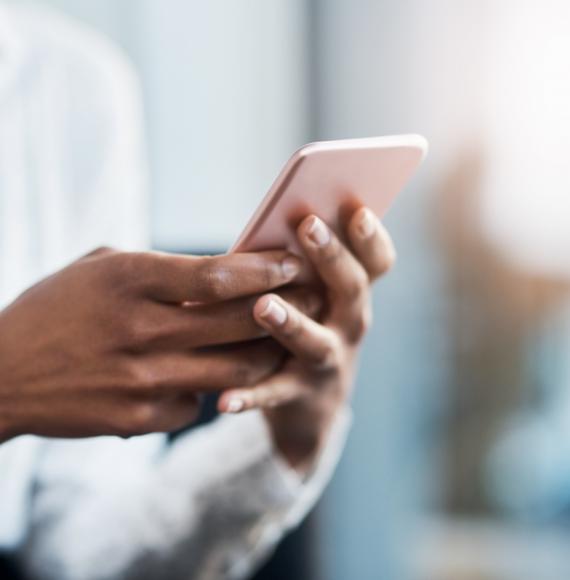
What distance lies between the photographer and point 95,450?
31.5 inches

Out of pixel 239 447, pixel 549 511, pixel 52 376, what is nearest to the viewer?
pixel 52 376

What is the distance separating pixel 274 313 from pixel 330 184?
0.27 ft

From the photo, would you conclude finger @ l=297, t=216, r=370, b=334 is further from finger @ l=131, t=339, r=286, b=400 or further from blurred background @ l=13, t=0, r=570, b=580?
blurred background @ l=13, t=0, r=570, b=580

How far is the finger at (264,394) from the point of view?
1.63 ft

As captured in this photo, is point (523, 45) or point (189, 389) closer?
point (189, 389)

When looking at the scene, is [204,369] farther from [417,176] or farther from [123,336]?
[417,176]

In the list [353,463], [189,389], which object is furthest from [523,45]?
[189,389]

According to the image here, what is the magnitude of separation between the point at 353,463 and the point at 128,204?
64 cm

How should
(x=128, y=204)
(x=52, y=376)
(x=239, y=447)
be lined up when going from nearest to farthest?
(x=52, y=376)
(x=239, y=447)
(x=128, y=204)

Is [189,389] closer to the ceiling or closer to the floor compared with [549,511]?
closer to the ceiling

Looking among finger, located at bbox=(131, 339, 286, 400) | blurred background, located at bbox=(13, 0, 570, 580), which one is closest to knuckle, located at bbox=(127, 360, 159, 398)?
finger, located at bbox=(131, 339, 286, 400)

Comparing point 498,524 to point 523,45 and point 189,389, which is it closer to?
point 523,45

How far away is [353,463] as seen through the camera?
1.28 meters

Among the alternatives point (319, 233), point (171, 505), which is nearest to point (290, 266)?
point (319, 233)
